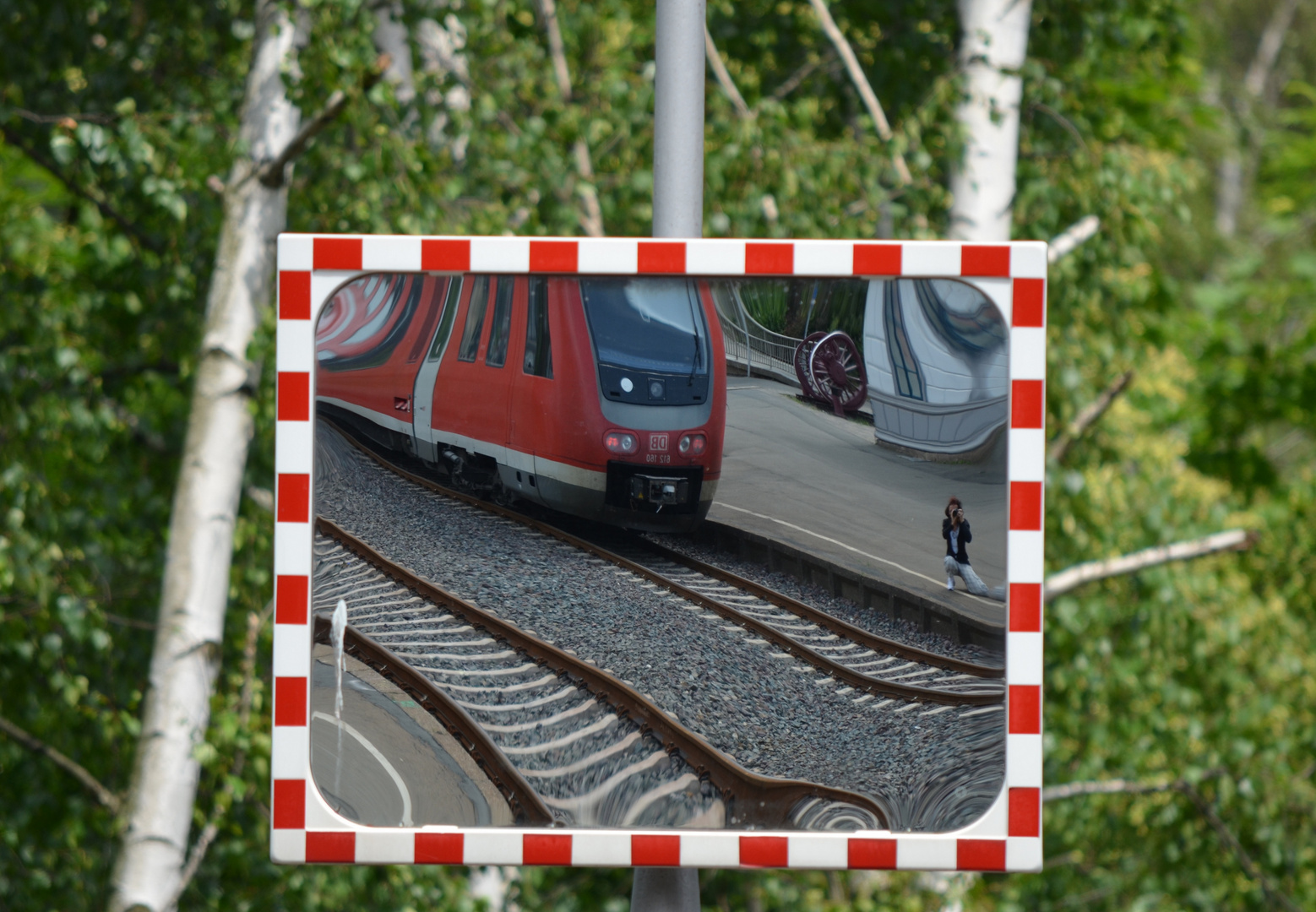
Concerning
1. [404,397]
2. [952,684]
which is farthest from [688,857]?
[404,397]

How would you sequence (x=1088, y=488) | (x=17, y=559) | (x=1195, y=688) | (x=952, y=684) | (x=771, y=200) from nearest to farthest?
(x=952, y=684)
(x=17, y=559)
(x=771, y=200)
(x=1088, y=488)
(x=1195, y=688)

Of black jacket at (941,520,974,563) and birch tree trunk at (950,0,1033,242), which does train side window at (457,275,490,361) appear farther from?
birch tree trunk at (950,0,1033,242)

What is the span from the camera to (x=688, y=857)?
5.36 feet

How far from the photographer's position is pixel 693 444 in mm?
1614

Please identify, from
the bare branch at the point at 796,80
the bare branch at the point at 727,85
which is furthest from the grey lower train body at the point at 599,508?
the bare branch at the point at 796,80

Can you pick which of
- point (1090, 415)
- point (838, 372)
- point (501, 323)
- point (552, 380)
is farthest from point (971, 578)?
point (1090, 415)

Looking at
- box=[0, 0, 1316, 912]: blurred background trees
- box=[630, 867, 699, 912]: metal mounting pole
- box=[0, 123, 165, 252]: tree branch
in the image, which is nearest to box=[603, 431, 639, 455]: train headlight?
box=[630, 867, 699, 912]: metal mounting pole

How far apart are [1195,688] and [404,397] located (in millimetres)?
4384

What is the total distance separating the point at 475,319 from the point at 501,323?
5 centimetres

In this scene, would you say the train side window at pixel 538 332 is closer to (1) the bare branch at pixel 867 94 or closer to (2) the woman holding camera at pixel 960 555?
(2) the woman holding camera at pixel 960 555

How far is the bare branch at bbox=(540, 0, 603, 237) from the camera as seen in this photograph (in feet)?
12.2

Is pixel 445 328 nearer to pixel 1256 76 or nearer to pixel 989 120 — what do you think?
pixel 989 120

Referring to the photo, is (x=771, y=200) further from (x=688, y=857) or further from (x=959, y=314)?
(x=688, y=857)

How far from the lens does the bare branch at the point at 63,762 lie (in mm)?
3590
